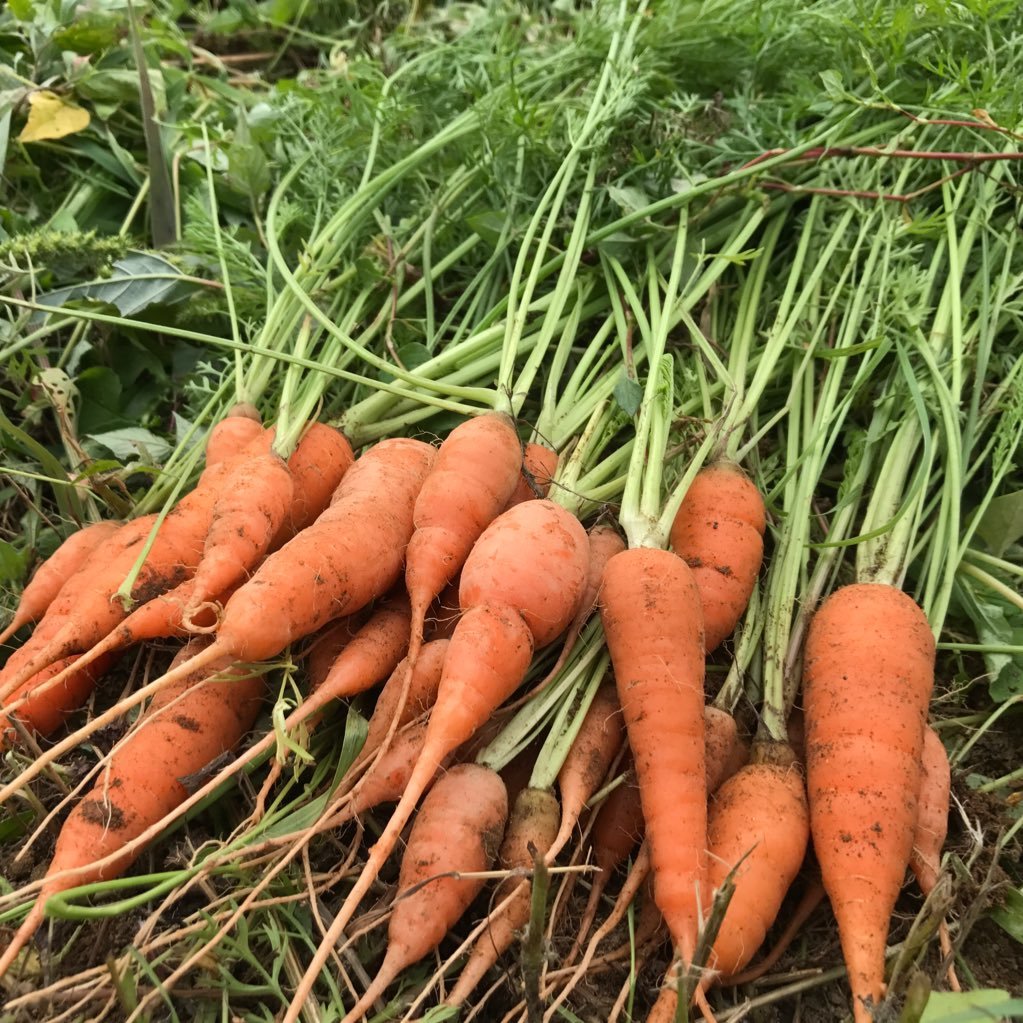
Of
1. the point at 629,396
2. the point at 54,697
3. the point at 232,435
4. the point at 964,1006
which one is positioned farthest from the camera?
the point at 232,435

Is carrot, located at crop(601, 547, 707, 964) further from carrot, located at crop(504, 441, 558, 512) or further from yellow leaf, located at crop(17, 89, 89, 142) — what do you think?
yellow leaf, located at crop(17, 89, 89, 142)

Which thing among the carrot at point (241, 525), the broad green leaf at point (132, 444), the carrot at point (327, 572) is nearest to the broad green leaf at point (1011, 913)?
the carrot at point (327, 572)

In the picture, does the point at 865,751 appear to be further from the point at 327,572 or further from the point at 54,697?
the point at 54,697

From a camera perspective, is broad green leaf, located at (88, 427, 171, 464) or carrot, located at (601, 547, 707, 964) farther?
broad green leaf, located at (88, 427, 171, 464)

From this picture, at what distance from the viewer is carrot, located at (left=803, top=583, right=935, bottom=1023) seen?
1.23 metres

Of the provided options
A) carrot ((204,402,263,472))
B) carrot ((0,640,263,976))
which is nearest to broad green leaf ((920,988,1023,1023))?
carrot ((0,640,263,976))

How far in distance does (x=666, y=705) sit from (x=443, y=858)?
0.40 m

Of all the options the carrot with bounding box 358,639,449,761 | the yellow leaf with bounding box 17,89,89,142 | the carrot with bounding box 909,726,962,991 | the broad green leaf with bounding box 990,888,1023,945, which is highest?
the yellow leaf with bounding box 17,89,89,142

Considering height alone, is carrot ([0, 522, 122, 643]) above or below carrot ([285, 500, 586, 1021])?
below

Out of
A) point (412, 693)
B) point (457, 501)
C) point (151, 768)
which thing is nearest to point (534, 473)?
point (457, 501)

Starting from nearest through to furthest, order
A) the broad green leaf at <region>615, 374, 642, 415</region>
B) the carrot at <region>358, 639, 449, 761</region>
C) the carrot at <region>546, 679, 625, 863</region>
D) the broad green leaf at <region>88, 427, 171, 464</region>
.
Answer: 1. the carrot at <region>546, 679, 625, 863</region>
2. the carrot at <region>358, 639, 449, 761</region>
3. the broad green leaf at <region>615, 374, 642, 415</region>
4. the broad green leaf at <region>88, 427, 171, 464</region>

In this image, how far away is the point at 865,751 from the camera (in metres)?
1.35

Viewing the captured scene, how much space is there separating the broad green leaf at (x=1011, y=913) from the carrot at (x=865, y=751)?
0.50 feet

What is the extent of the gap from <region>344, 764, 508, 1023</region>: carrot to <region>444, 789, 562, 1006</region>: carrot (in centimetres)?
3
